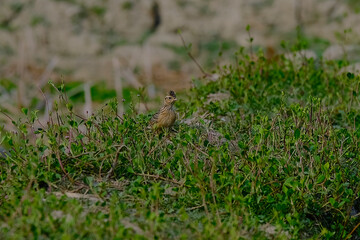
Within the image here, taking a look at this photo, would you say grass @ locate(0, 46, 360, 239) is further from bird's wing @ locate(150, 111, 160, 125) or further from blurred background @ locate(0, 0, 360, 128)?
blurred background @ locate(0, 0, 360, 128)

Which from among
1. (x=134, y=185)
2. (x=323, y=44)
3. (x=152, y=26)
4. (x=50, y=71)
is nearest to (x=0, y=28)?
(x=50, y=71)

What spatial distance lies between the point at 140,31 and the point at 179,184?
381 inches

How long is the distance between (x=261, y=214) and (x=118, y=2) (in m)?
10.2

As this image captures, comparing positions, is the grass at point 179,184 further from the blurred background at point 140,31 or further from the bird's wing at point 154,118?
the blurred background at point 140,31

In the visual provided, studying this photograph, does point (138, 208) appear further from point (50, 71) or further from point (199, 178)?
point (50, 71)

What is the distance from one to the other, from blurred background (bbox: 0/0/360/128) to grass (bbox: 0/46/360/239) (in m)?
8.11

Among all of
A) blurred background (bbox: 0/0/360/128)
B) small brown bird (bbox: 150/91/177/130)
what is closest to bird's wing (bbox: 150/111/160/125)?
small brown bird (bbox: 150/91/177/130)

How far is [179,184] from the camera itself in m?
4.45

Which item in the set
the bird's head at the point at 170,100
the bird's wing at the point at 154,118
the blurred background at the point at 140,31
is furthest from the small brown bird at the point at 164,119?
the blurred background at the point at 140,31

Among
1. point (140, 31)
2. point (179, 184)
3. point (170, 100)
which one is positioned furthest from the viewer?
point (140, 31)

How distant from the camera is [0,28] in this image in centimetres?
1388

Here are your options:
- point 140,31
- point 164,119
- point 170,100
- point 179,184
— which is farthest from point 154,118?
point 140,31

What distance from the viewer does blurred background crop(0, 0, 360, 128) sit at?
13250 millimetres

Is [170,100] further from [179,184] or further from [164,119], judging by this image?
[179,184]
